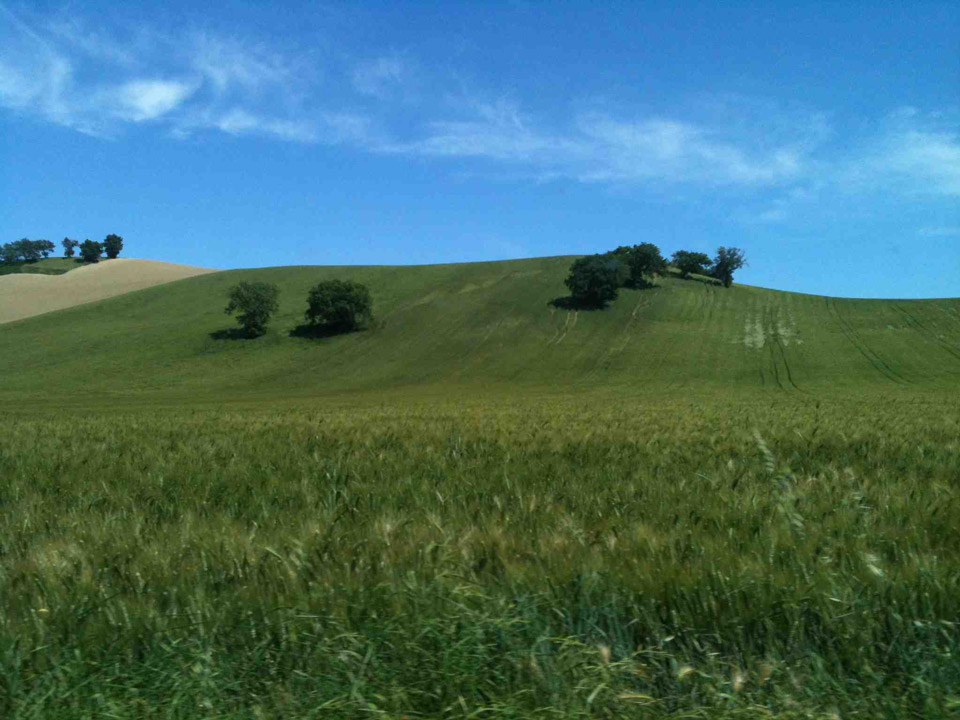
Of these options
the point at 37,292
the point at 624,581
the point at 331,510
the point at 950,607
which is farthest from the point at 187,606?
the point at 37,292

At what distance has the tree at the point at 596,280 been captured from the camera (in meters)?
84.1

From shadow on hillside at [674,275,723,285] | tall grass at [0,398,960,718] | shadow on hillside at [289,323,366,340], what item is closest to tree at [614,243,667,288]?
shadow on hillside at [674,275,723,285]

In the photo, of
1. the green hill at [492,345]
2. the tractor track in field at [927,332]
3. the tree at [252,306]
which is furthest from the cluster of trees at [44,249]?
the tractor track in field at [927,332]

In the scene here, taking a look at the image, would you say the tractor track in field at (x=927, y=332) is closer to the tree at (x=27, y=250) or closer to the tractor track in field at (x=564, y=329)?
the tractor track in field at (x=564, y=329)

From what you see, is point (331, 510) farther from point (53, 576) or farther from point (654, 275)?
point (654, 275)

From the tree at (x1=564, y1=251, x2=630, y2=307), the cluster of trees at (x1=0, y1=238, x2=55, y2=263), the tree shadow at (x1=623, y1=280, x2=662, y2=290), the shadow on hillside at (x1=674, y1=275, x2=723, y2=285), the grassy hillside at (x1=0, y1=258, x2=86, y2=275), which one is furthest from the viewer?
the cluster of trees at (x1=0, y1=238, x2=55, y2=263)

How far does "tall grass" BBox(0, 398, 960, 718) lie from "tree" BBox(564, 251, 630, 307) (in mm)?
80435

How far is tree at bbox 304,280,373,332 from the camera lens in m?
77.6

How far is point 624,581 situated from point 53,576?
2746 millimetres

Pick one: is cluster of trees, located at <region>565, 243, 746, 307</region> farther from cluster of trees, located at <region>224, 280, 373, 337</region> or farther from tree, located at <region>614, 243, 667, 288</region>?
cluster of trees, located at <region>224, 280, 373, 337</region>

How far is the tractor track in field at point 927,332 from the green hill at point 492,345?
0.21 metres

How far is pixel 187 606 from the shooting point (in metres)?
3.09

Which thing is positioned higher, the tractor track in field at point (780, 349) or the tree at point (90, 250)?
the tree at point (90, 250)

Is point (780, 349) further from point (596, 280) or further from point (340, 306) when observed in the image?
point (340, 306)
